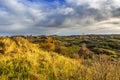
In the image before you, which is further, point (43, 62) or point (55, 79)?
Answer: point (43, 62)

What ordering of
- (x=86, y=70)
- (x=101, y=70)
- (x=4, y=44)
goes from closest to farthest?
(x=101, y=70), (x=86, y=70), (x=4, y=44)

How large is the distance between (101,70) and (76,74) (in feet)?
4.93

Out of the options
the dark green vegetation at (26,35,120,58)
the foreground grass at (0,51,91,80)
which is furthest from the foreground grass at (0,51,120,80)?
the dark green vegetation at (26,35,120,58)

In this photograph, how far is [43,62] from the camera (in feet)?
56.1

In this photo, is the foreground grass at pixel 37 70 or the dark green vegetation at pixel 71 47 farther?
the dark green vegetation at pixel 71 47

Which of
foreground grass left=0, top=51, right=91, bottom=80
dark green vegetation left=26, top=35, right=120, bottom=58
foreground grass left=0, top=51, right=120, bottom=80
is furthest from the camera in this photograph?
dark green vegetation left=26, top=35, right=120, bottom=58

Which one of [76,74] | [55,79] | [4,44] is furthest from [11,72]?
[4,44]

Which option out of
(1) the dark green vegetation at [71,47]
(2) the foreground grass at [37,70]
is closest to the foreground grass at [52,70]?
(2) the foreground grass at [37,70]

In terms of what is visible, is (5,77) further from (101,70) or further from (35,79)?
(101,70)

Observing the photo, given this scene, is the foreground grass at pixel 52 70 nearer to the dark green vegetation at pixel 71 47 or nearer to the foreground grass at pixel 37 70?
the foreground grass at pixel 37 70

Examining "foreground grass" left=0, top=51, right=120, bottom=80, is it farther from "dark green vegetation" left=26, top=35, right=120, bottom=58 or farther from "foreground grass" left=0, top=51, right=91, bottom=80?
"dark green vegetation" left=26, top=35, right=120, bottom=58

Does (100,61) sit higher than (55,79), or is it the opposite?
(100,61)

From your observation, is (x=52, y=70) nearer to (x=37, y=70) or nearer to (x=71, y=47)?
(x=37, y=70)

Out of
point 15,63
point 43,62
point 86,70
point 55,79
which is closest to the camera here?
point 86,70
